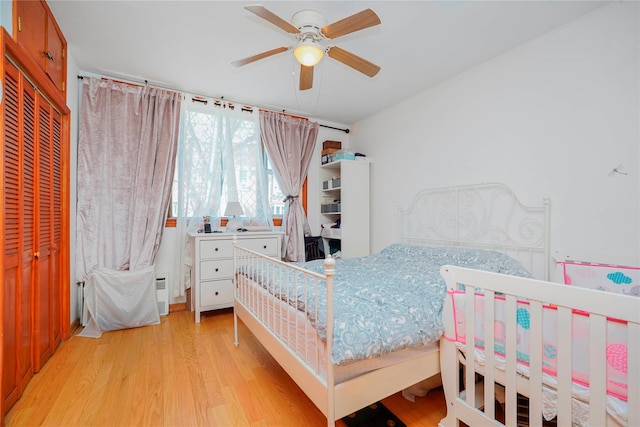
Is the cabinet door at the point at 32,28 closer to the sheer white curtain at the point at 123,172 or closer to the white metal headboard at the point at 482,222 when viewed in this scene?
the sheer white curtain at the point at 123,172

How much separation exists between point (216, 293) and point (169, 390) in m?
1.35

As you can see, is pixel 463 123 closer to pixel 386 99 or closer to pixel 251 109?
pixel 386 99

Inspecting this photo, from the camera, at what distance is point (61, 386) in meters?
1.85

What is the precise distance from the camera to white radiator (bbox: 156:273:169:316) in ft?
10.5

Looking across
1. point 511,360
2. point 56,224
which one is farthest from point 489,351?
point 56,224

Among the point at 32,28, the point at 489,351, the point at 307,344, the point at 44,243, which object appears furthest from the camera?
the point at 44,243

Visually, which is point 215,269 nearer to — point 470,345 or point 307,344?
point 307,344

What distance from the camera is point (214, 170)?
3479 millimetres

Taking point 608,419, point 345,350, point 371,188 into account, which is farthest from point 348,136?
point 608,419

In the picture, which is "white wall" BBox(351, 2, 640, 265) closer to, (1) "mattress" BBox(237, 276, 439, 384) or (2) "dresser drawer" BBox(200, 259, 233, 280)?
(1) "mattress" BBox(237, 276, 439, 384)

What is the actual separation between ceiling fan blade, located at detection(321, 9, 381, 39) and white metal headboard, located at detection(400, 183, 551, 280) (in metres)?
1.83

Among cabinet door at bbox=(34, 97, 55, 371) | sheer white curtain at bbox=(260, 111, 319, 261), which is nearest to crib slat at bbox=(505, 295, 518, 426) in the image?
cabinet door at bbox=(34, 97, 55, 371)

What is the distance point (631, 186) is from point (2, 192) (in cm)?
362

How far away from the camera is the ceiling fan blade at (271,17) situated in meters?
1.54
